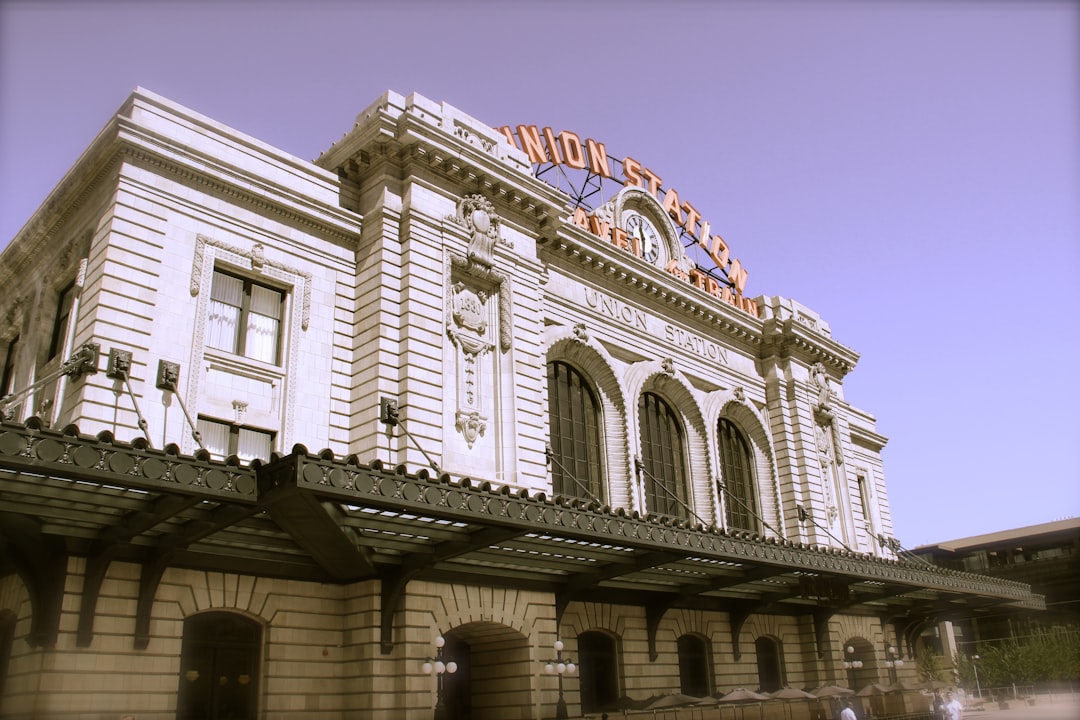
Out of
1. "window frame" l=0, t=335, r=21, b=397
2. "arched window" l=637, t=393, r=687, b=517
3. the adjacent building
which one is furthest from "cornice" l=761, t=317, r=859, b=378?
"window frame" l=0, t=335, r=21, b=397

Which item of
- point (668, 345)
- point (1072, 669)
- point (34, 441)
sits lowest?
point (1072, 669)

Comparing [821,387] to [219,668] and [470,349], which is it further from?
[219,668]

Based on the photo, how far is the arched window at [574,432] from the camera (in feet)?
98.4

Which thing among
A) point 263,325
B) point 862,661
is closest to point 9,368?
point 263,325

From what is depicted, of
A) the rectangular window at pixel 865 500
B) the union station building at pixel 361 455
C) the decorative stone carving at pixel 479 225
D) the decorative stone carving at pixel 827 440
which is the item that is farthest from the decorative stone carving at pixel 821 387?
the decorative stone carving at pixel 479 225

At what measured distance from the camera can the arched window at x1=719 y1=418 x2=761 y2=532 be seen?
3719 cm

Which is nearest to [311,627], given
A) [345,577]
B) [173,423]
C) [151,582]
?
[345,577]

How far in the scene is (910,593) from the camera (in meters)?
37.4

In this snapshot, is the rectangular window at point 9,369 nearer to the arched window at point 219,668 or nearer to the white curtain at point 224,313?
the white curtain at point 224,313

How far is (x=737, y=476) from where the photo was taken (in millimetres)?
38406

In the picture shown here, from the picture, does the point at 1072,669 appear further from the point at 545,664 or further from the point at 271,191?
the point at 271,191

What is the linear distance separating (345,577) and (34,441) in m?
9.10

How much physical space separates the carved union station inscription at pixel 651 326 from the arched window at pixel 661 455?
8.28 feet

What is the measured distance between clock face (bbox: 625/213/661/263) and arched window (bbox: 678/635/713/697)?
15055 mm
